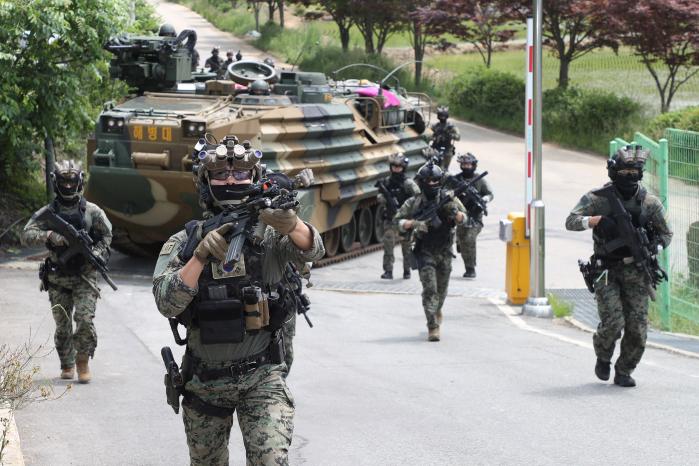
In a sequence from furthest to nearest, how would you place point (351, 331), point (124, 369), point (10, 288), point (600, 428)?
1. point (10, 288)
2. point (351, 331)
3. point (124, 369)
4. point (600, 428)

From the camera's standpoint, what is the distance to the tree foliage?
16.4 m

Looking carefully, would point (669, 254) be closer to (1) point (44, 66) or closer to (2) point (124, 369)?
(2) point (124, 369)

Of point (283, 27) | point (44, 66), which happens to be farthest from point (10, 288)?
point (283, 27)

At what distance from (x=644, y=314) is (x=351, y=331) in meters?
4.17

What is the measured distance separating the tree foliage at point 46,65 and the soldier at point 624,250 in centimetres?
864

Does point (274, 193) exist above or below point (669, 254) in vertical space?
above

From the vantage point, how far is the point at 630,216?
395 inches

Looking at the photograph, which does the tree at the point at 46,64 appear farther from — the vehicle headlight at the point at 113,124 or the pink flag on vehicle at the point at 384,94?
the pink flag on vehicle at the point at 384,94

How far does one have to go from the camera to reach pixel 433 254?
12.6 metres

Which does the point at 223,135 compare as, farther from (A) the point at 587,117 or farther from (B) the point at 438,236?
(A) the point at 587,117

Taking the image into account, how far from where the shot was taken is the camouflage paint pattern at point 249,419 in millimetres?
5902

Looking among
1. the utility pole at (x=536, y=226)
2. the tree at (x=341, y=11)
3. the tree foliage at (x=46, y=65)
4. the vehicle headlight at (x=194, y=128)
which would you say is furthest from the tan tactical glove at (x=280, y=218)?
the tree at (x=341, y=11)

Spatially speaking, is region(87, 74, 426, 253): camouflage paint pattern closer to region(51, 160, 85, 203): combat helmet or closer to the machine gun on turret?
the machine gun on turret

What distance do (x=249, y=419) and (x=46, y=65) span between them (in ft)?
40.2
